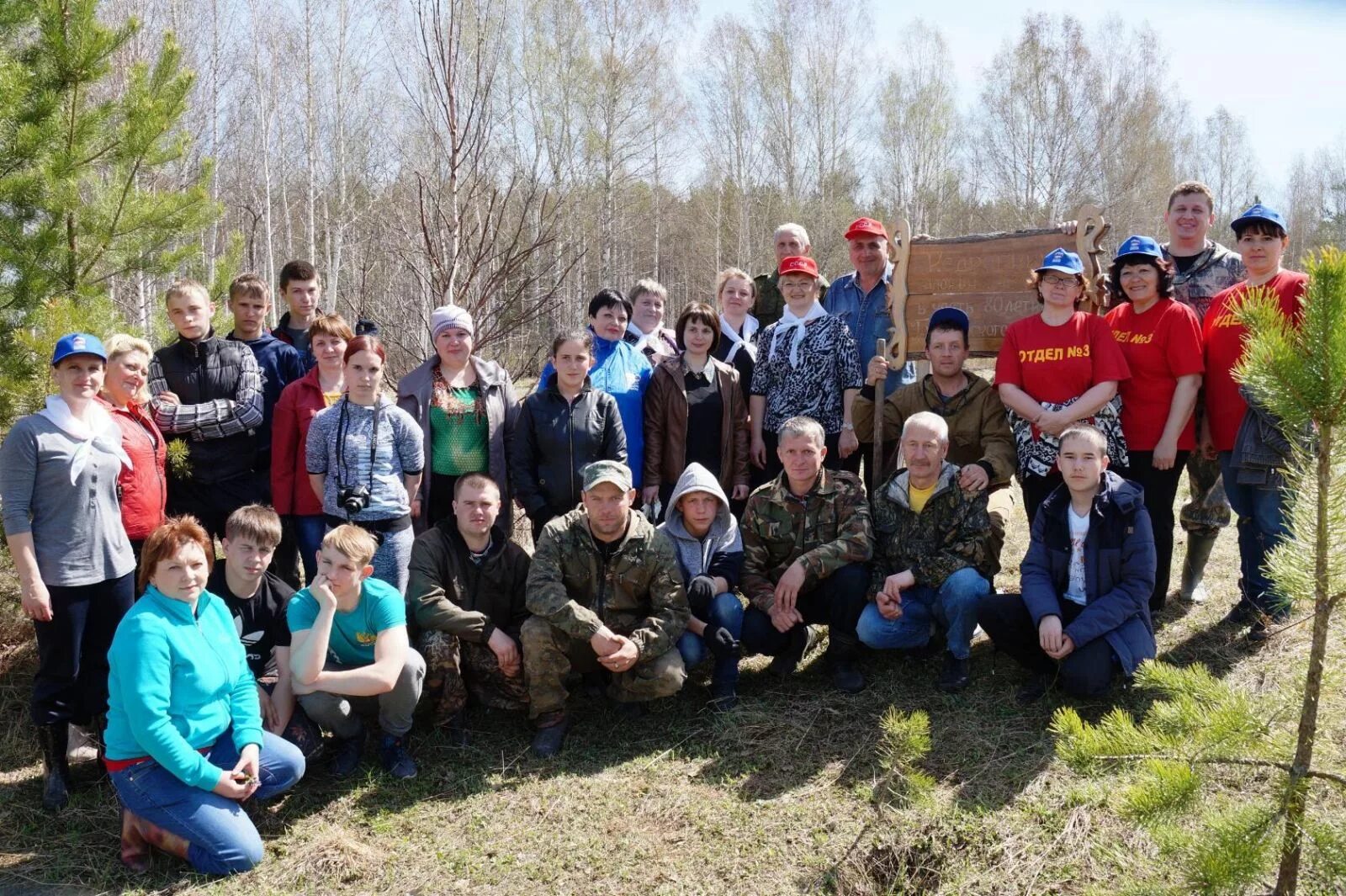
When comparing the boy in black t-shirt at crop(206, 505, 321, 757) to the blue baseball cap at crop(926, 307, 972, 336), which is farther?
the blue baseball cap at crop(926, 307, 972, 336)

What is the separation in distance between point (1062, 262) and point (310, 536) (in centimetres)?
426

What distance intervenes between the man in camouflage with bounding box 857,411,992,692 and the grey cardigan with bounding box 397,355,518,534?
2.08m

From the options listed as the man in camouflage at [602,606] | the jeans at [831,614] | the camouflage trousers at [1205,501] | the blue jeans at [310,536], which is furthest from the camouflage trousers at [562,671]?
the camouflage trousers at [1205,501]

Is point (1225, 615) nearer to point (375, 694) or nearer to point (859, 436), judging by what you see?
point (859, 436)

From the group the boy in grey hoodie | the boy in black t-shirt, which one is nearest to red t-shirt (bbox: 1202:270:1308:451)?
the boy in grey hoodie

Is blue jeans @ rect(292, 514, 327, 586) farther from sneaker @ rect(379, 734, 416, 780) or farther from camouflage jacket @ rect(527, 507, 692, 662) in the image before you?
camouflage jacket @ rect(527, 507, 692, 662)

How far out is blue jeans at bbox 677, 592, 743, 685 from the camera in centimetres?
466

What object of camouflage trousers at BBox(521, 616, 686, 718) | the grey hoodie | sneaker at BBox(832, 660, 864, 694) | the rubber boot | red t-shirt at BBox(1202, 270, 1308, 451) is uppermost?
red t-shirt at BBox(1202, 270, 1308, 451)

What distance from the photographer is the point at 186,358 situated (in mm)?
4953

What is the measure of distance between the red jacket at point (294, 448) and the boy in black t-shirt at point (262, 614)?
31.0 inches

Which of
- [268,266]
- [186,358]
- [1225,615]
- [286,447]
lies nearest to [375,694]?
[286,447]

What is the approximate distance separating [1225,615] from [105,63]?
6.93 meters

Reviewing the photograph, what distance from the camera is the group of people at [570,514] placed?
12.6ft

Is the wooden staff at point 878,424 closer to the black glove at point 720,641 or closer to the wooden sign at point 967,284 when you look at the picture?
the wooden sign at point 967,284
